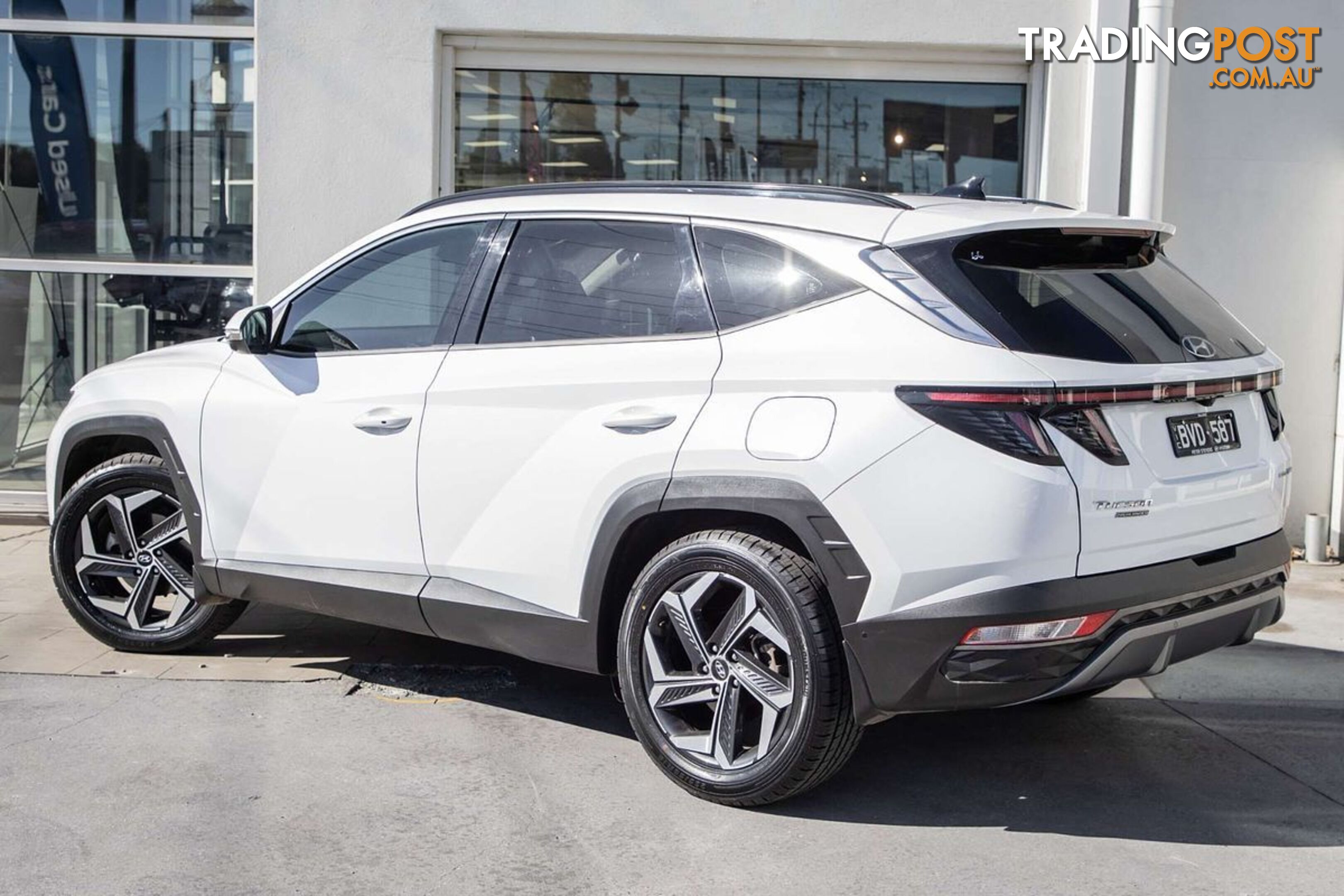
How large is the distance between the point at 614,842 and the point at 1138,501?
1703 mm

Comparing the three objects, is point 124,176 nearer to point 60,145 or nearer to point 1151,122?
point 60,145

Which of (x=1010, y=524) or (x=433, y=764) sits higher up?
(x=1010, y=524)

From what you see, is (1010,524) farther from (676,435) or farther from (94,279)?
(94,279)

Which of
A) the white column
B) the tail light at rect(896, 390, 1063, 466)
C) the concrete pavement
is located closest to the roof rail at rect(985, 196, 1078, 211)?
the tail light at rect(896, 390, 1063, 466)

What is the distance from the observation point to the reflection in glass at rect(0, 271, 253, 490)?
29.6 ft

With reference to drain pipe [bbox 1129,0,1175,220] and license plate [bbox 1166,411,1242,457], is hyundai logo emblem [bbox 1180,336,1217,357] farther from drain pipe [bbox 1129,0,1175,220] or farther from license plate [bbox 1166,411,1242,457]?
drain pipe [bbox 1129,0,1175,220]

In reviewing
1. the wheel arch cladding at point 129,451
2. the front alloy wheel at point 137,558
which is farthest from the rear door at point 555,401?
the front alloy wheel at point 137,558

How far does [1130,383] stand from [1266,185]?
5169 millimetres

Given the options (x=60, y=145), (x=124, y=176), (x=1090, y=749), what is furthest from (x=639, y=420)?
(x=60, y=145)

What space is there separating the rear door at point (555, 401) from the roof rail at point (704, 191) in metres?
0.14

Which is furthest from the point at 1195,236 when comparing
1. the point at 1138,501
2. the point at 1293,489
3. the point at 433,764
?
the point at 433,764

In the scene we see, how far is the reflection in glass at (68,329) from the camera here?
9.01 metres

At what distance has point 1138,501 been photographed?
3.87 m

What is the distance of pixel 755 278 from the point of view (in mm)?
4328
